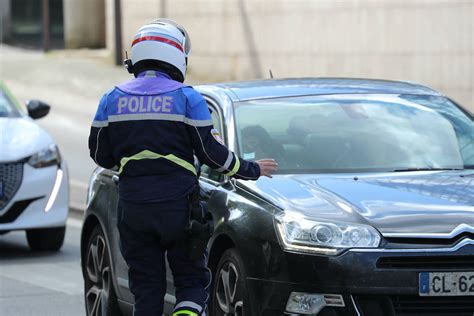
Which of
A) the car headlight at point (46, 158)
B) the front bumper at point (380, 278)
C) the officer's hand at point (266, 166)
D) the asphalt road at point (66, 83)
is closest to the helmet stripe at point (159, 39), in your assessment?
the officer's hand at point (266, 166)

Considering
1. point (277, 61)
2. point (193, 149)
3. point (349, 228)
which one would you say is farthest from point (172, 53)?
point (277, 61)

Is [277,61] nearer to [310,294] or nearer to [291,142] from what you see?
[291,142]

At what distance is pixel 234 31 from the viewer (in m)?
25.7

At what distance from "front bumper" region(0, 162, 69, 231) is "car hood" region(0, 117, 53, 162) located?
15cm

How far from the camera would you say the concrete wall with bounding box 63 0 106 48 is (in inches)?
1261

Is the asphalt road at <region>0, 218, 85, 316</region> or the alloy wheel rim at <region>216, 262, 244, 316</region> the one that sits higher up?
the alloy wheel rim at <region>216, 262, 244, 316</region>

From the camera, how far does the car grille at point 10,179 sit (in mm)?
11812

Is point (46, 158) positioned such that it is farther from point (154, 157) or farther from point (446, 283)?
point (446, 283)

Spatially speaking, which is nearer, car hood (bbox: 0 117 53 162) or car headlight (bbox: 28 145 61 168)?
car hood (bbox: 0 117 53 162)

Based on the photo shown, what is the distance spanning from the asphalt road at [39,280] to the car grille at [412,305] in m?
3.29

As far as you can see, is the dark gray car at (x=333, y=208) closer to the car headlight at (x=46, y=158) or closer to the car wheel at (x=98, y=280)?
the car wheel at (x=98, y=280)

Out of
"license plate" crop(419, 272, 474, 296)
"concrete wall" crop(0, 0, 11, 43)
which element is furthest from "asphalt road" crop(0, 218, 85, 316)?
"concrete wall" crop(0, 0, 11, 43)

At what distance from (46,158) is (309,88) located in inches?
178

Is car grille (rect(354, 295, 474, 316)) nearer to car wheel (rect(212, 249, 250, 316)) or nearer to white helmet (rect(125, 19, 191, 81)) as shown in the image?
car wheel (rect(212, 249, 250, 316))
